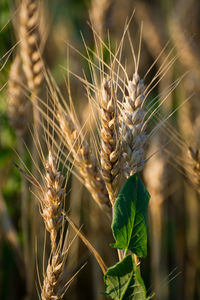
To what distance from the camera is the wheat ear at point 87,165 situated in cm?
104

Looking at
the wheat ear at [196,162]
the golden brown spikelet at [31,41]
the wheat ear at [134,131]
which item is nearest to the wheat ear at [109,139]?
the wheat ear at [134,131]

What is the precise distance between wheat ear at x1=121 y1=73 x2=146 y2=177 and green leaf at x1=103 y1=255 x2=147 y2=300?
20cm

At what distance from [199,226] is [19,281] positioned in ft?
3.21

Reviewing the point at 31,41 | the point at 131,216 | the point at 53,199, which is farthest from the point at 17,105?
the point at 131,216

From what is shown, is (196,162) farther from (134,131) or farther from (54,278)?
(54,278)

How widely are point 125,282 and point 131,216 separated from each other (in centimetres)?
14

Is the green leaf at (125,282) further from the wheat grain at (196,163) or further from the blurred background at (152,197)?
the blurred background at (152,197)

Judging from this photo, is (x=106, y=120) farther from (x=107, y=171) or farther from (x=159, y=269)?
(x=159, y=269)

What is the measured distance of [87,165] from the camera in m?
1.07

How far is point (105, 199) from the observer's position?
3.39 ft

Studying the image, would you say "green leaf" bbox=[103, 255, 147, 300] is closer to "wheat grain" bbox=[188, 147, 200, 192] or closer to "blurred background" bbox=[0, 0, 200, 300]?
"wheat grain" bbox=[188, 147, 200, 192]

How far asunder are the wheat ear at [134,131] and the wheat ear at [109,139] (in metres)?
0.02

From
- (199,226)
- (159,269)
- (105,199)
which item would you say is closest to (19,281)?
(159,269)

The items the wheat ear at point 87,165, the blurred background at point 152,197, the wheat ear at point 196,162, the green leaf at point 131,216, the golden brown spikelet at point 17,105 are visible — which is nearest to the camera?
the green leaf at point 131,216
